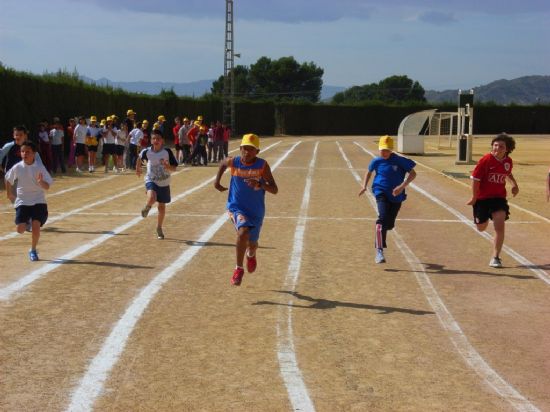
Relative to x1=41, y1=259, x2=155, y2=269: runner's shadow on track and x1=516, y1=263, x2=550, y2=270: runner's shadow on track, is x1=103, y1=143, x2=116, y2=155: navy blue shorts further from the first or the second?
x1=516, y1=263, x2=550, y2=270: runner's shadow on track

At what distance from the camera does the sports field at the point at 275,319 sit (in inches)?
213

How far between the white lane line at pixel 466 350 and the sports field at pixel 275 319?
0.07ft

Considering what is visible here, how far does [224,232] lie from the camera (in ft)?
42.9

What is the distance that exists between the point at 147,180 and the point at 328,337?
6.41m

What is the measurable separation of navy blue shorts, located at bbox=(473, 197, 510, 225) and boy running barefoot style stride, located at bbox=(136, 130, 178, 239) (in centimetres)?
481

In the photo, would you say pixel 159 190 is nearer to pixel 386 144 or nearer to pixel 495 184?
pixel 386 144

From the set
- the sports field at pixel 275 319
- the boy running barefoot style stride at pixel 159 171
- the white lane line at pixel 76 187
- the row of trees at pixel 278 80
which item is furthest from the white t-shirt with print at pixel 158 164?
the row of trees at pixel 278 80

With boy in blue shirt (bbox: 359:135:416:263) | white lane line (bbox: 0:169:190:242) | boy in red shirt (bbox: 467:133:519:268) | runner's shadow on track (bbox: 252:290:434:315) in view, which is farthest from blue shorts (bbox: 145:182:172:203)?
boy in red shirt (bbox: 467:133:519:268)

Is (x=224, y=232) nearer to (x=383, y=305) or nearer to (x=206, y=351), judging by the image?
(x=383, y=305)

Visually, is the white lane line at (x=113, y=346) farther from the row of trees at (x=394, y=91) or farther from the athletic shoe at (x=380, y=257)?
the row of trees at (x=394, y=91)

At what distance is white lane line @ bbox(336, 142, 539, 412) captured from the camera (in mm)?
5393

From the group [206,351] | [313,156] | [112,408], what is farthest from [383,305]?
[313,156]

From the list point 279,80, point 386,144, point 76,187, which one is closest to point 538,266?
point 386,144

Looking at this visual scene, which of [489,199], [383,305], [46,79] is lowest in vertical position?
[383,305]
